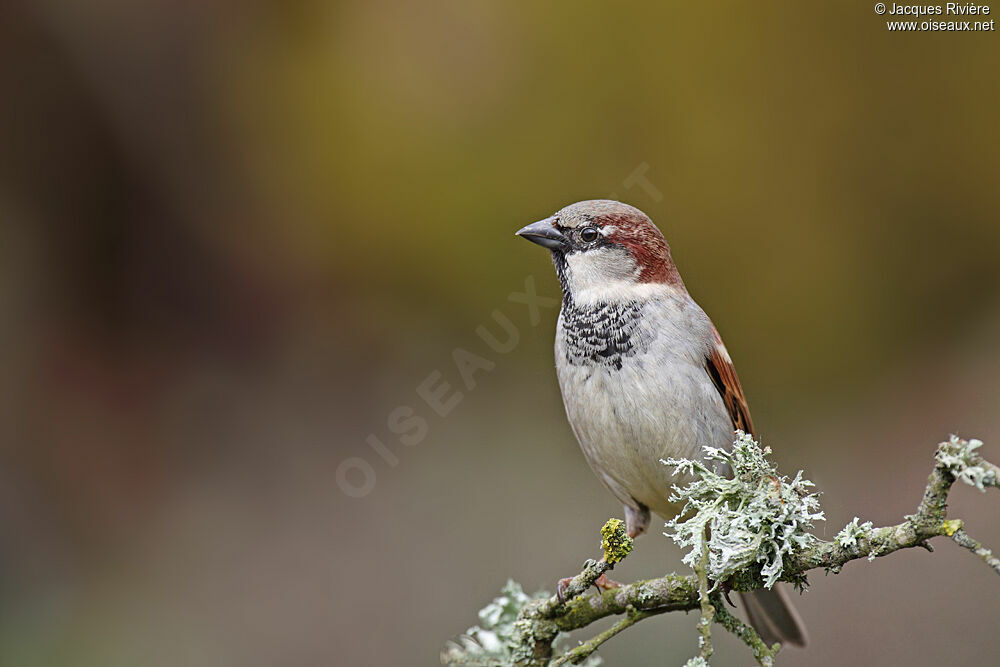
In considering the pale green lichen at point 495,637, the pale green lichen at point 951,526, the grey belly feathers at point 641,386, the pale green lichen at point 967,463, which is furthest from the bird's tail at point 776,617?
the pale green lichen at point 967,463

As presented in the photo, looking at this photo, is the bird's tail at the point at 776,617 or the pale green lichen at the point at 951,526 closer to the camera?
the pale green lichen at the point at 951,526

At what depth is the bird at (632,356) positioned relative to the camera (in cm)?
248

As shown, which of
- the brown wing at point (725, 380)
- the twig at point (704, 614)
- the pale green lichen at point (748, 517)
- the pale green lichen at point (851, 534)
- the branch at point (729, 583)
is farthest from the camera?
the brown wing at point (725, 380)

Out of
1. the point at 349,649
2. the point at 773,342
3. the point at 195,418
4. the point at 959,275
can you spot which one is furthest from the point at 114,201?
the point at 959,275

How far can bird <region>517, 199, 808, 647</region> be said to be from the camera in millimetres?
2480

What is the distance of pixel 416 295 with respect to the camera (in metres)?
4.67

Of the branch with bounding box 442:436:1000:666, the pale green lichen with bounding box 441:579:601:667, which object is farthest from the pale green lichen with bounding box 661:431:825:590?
the pale green lichen with bounding box 441:579:601:667

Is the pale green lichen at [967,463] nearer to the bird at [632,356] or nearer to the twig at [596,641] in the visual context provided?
the twig at [596,641]

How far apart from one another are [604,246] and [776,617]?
1.29 meters

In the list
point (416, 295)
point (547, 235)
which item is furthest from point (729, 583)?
point (416, 295)

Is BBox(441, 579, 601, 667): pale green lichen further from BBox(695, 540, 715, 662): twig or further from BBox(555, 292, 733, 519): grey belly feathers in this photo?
BBox(695, 540, 715, 662): twig

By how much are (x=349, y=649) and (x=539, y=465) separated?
50.1 inches

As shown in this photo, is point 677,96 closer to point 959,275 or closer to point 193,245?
point 959,275

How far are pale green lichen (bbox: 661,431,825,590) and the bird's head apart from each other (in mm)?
800
